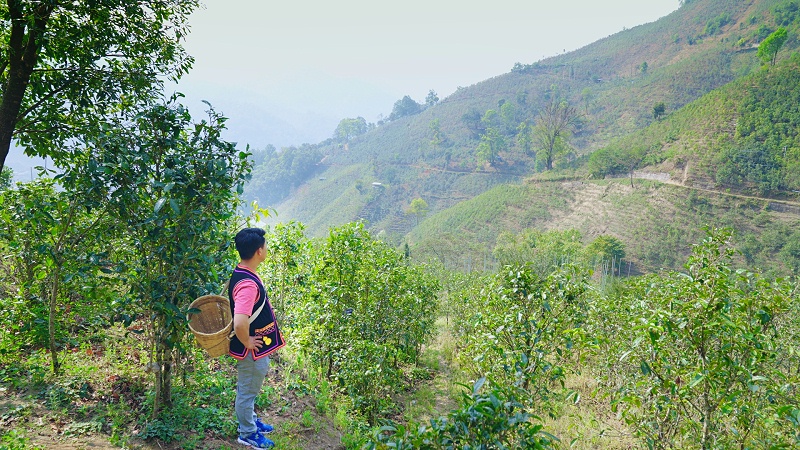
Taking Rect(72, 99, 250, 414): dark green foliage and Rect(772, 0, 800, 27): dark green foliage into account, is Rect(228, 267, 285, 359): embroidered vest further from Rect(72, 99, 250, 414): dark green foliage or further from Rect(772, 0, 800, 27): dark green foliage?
Rect(772, 0, 800, 27): dark green foliage

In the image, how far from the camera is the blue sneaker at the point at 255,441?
3787mm

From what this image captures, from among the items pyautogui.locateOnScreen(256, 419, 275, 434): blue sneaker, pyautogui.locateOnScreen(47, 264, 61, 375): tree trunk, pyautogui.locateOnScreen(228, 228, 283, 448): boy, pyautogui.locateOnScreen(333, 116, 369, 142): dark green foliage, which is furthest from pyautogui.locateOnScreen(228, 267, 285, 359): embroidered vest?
pyautogui.locateOnScreen(333, 116, 369, 142): dark green foliage

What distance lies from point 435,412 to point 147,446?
4.92m

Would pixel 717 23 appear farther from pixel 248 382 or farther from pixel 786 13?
pixel 248 382

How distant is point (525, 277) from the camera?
387cm

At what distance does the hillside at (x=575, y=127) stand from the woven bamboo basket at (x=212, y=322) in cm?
3577

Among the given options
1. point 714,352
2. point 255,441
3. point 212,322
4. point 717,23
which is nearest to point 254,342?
point 212,322

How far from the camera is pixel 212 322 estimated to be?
3.88 metres

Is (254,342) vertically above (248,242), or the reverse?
(248,242)

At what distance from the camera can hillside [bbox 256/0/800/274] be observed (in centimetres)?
4097

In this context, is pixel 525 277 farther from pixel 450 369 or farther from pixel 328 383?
pixel 450 369

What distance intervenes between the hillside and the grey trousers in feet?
117

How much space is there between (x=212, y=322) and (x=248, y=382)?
665 millimetres

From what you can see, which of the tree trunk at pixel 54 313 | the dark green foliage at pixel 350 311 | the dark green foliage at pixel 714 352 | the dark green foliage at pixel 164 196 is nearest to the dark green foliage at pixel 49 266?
the tree trunk at pixel 54 313
